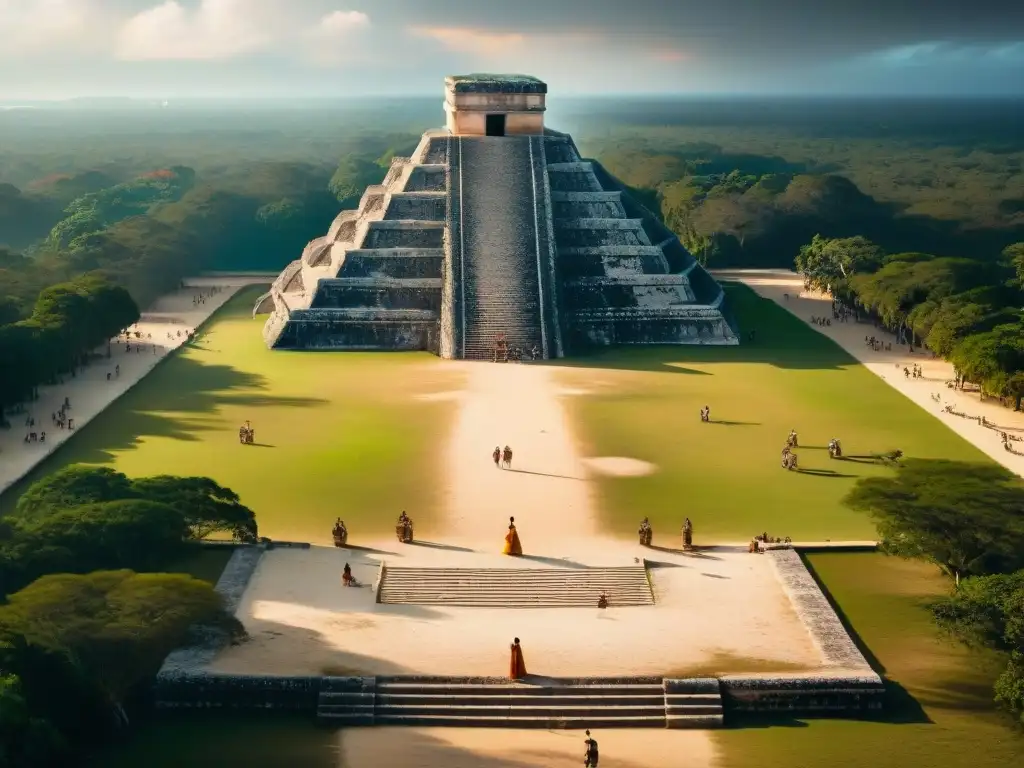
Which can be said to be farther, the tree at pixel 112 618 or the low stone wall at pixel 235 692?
the low stone wall at pixel 235 692

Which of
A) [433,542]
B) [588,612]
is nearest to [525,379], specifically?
[433,542]

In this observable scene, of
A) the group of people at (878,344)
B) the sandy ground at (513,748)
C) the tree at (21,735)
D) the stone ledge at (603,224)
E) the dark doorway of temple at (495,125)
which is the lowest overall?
the sandy ground at (513,748)

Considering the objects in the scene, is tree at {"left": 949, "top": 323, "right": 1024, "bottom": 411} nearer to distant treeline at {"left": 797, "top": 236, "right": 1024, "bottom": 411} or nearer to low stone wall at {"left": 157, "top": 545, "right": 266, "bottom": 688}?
distant treeline at {"left": 797, "top": 236, "right": 1024, "bottom": 411}

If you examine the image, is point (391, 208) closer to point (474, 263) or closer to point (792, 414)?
point (474, 263)

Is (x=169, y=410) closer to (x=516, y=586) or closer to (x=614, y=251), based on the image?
(x=516, y=586)

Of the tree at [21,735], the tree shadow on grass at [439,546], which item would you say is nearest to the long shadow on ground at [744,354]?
the tree shadow on grass at [439,546]

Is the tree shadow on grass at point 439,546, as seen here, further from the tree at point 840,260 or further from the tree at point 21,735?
the tree at point 840,260

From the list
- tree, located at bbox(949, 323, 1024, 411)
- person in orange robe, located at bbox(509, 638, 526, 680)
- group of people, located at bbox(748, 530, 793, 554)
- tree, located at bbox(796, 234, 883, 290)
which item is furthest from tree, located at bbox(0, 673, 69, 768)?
tree, located at bbox(796, 234, 883, 290)
